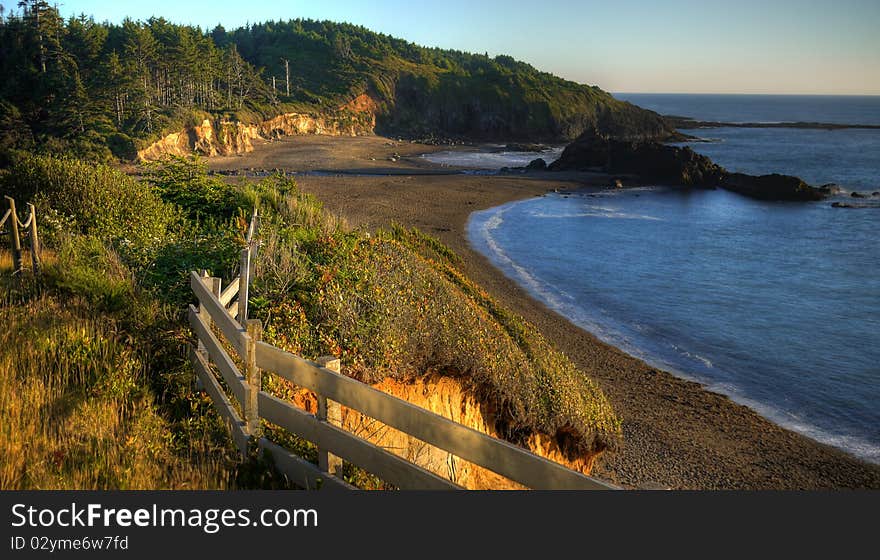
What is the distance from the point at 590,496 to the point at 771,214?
56540mm

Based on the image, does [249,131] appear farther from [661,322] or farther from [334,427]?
[334,427]

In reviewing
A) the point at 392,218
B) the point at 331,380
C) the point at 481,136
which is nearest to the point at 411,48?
the point at 481,136

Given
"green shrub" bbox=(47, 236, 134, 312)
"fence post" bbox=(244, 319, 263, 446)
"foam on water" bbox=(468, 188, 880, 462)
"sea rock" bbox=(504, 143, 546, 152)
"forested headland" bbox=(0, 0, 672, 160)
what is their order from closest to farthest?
"fence post" bbox=(244, 319, 263, 446) < "green shrub" bbox=(47, 236, 134, 312) < "foam on water" bbox=(468, 188, 880, 462) < "forested headland" bbox=(0, 0, 672, 160) < "sea rock" bbox=(504, 143, 546, 152)

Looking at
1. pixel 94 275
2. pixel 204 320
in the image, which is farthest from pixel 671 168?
pixel 204 320

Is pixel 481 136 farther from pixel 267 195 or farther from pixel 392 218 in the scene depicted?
pixel 267 195

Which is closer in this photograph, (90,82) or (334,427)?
(334,427)

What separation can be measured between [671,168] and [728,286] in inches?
1592

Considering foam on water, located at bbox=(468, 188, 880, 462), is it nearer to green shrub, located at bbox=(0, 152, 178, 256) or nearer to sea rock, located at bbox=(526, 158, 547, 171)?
green shrub, located at bbox=(0, 152, 178, 256)

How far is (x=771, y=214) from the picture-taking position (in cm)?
5356

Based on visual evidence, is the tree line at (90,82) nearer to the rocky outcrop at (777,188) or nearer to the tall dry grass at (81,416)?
the tall dry grass at (81,416)

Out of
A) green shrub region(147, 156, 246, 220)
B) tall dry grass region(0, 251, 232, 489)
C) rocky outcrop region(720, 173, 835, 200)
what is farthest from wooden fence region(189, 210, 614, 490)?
rocky outcrop region(720, 173, 835, 200)

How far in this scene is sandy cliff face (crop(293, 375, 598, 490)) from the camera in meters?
6.82

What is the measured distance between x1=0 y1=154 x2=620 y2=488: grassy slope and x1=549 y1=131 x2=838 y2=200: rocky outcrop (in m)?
55.2

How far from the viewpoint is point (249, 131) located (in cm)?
A: 7712
